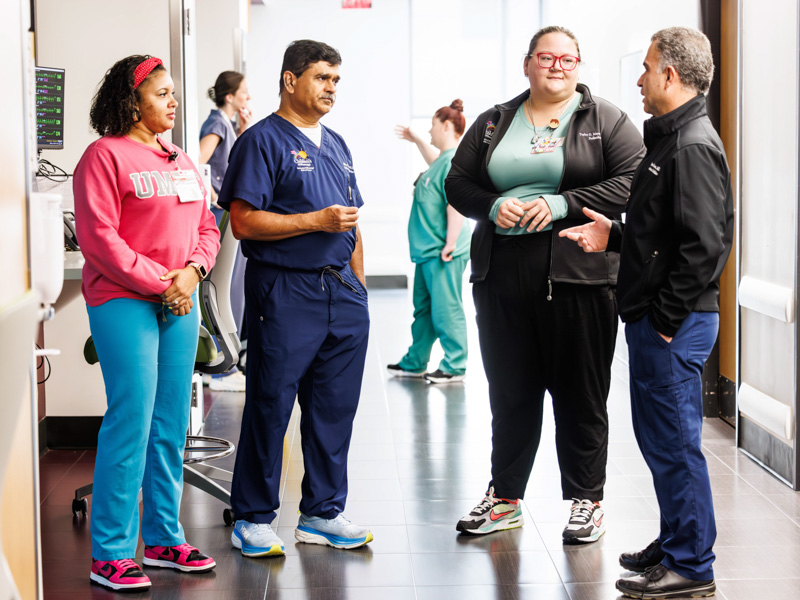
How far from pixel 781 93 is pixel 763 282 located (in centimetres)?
79

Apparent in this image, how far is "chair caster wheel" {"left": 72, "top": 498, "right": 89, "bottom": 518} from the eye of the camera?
11.3 ft

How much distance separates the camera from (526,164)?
310cm

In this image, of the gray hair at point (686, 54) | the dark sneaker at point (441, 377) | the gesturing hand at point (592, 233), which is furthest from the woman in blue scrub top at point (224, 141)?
the gray hair at point (686, 54)

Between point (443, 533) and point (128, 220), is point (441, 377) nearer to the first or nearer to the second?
point (443, 533)

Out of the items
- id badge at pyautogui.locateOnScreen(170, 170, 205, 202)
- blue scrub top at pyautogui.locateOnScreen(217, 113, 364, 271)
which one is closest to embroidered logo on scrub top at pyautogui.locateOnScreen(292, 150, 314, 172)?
blue scrub top at pyautogui.locateOnScreen(217, 113, 364, 271)

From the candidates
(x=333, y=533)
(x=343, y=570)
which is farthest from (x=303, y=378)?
(x=343, y=570)

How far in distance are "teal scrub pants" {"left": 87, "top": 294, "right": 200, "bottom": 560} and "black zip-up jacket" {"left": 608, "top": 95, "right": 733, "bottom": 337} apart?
1.39 m

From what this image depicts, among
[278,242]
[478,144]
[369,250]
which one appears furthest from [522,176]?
[369,250]

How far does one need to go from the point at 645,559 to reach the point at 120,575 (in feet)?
5.22

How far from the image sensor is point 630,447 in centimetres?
439

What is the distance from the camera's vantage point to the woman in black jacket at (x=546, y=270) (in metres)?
3.05

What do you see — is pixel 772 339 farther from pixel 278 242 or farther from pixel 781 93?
pixel 278 242

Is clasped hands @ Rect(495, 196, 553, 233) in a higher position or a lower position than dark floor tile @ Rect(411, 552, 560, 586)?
higher

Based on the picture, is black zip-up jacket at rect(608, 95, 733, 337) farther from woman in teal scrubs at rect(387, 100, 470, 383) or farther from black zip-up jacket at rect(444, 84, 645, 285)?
woman in teal scrubs at rect(387, 100, 470, 383)
